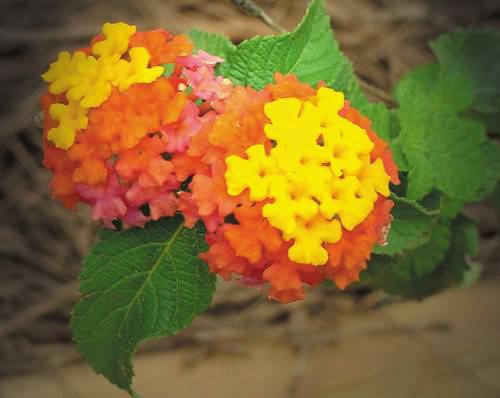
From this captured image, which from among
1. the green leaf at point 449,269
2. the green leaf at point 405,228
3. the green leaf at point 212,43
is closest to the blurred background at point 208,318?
the green leaf at point 449,269

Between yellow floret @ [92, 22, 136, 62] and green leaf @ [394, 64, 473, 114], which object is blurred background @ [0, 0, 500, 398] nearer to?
green leaf @ [394, 64, 473, 114]

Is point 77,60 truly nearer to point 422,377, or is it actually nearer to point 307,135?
point 307,135

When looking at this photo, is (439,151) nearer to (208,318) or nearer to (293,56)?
(293,56)

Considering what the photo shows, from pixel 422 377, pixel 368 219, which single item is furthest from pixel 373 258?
pixel 422 377

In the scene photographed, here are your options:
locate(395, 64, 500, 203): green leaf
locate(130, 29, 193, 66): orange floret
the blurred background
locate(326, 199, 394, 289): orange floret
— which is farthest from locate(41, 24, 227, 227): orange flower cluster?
the blurred background

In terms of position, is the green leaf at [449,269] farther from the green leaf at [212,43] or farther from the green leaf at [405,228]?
the green leaf at [212,43]

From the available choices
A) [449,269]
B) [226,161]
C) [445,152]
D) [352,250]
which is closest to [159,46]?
[226,161]
